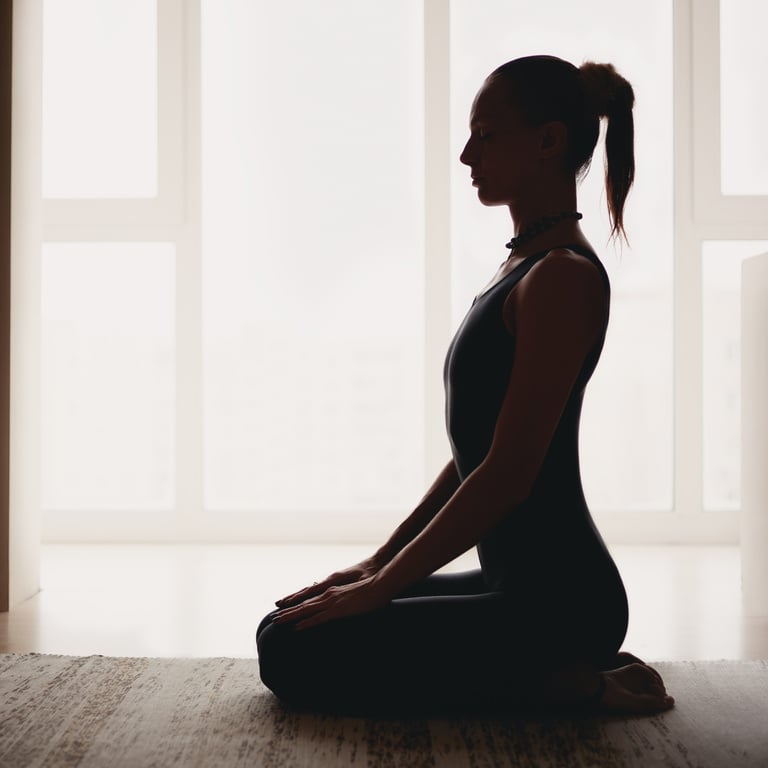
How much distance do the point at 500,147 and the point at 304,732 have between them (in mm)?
895

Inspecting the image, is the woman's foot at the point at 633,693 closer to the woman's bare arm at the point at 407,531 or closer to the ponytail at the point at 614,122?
the woman's bare arm at the point at 407,531

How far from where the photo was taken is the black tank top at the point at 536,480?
53.1 inches

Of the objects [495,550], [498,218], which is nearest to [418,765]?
[495,550]

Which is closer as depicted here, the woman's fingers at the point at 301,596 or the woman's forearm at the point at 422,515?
the woman's fingers at the point at 301,596

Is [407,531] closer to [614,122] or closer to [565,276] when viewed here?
[565,276]

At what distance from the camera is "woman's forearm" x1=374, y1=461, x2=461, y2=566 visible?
1560 mm

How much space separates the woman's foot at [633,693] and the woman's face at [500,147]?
2.47ft

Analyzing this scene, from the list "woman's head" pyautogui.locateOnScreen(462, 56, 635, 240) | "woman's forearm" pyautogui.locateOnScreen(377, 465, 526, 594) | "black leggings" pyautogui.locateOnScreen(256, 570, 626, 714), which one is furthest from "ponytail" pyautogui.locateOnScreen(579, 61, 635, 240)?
"black leggings" pyautogui.locateOnScreen(256, 570, 626, 714)

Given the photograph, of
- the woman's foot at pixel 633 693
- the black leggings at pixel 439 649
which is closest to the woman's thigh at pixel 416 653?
the black leggings at pixel 439 649

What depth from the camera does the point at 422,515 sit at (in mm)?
1576

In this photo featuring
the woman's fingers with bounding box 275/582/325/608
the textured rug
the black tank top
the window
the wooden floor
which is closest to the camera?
the textured rug

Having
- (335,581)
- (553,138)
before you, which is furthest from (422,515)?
(553,138)

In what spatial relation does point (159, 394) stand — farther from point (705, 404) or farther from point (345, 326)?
point (705, 404)

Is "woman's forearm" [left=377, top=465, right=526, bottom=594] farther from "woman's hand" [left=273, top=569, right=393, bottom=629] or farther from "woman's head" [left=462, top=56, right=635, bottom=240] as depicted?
"woman's head" [left=462, top=56, right=635, bottom=240]
